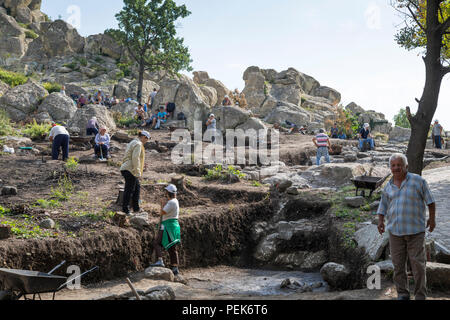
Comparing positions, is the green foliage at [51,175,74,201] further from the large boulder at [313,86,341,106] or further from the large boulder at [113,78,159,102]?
the large boulder at [313,86,341,106]

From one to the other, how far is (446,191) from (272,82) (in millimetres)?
38727

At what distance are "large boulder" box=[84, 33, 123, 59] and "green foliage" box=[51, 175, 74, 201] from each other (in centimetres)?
3835

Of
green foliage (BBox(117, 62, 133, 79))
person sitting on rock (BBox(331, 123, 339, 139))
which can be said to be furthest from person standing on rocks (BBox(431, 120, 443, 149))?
green foliage (BBox(117, 62, 133, 79))

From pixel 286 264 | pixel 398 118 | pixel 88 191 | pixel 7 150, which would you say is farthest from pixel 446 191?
pixel 398 118

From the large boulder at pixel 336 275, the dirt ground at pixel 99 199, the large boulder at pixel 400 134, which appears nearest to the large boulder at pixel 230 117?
the dirt ground at pixel 99 199

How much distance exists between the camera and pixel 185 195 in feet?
38.0

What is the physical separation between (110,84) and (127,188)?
30312mm

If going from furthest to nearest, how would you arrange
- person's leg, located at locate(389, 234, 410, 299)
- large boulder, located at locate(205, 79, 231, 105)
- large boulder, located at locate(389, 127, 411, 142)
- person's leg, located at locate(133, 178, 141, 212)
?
large boulder, located at locate(205, 79, 231, 105), large boulder, located at locate(389, 127, 411, 142), person's leg, located at locate(133, 178, 141, 212), person's leg, located at locate(389, 234, 410, 299)

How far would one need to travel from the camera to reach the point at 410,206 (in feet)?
17.1

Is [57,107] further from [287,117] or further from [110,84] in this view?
[287,117]

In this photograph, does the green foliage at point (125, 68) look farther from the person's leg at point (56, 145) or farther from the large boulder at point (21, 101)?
the person's leg at point (56, 145)

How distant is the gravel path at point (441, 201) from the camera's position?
7805 mm

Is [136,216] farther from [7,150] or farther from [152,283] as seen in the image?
[7,150]

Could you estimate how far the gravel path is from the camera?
780 cm
